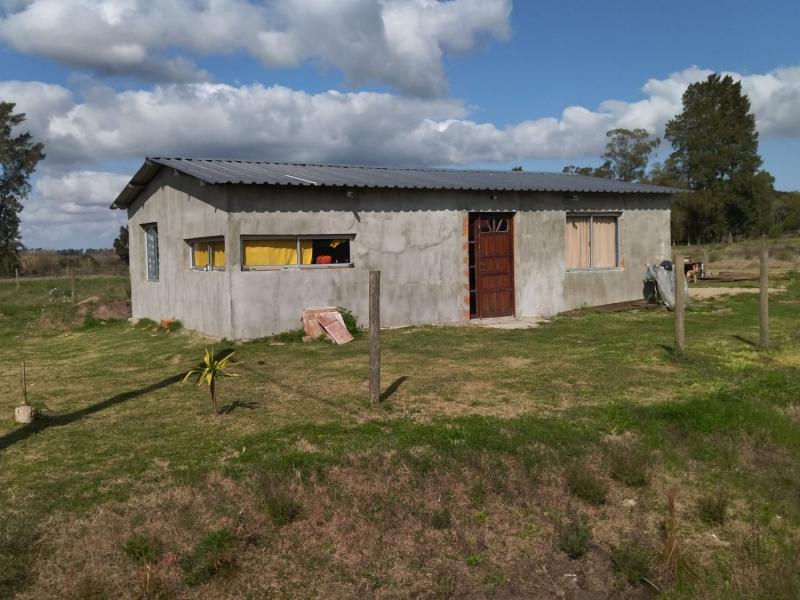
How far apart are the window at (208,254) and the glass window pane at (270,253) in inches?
27.3

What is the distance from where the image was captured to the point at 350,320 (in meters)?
12.8

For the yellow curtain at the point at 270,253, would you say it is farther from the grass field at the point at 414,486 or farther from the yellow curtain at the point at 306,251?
the grass field at the point at 414,486

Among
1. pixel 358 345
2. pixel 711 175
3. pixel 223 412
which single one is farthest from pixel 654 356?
pixel 711 175

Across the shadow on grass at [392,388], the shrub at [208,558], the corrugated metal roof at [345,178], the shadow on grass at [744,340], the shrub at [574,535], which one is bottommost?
the shrub at [574,535]

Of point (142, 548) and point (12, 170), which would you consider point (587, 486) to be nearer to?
point (142, 548)

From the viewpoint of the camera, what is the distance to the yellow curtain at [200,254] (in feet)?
45.4

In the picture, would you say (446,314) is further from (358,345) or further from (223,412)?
(223,412)

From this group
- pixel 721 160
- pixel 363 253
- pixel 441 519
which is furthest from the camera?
pixel 721 160

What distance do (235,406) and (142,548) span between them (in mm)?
2923

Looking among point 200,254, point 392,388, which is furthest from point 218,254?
point 392,388

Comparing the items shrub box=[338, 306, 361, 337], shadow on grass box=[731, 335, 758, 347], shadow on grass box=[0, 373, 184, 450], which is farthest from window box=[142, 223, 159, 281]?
shadow on grass box=[731, 335, 758, 347]

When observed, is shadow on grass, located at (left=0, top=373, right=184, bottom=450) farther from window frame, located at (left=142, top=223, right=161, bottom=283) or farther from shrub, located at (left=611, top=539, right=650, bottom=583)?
window frame, located at (left=142, top=223, right=161, bottom=283)

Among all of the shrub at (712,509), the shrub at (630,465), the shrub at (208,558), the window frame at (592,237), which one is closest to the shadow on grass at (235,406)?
the shrub at (208,558)

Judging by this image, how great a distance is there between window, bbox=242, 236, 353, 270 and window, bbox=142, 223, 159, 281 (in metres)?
4.89
